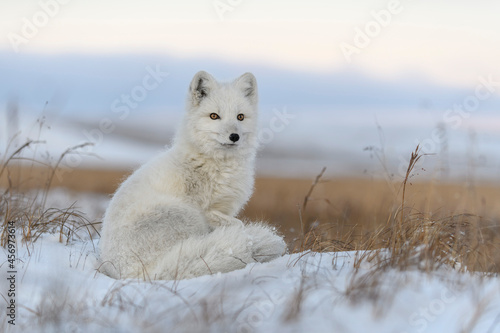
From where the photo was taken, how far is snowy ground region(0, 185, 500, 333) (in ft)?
9.69

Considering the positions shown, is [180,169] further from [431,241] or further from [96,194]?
[96,194]

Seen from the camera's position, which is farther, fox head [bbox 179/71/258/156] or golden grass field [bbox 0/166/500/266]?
fox head [bbox 179/71/258/156]

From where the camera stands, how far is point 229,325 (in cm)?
289

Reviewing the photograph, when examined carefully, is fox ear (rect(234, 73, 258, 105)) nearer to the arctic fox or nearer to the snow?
the arctic fox

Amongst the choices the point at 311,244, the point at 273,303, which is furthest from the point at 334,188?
the point at 273,303

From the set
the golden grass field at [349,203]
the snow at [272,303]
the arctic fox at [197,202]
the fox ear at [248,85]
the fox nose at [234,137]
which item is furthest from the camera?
the fox ear at [248,85]

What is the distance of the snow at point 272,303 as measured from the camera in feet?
9.68

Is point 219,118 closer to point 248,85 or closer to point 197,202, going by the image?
point 248,85

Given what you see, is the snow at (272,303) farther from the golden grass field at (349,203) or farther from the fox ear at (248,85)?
the fox ear at (248,85)

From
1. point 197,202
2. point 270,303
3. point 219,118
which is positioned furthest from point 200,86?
point 270,303

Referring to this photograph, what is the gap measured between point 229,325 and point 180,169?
86.8 inches

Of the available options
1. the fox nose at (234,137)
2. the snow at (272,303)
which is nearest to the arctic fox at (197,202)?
the fox nose at (234,137)

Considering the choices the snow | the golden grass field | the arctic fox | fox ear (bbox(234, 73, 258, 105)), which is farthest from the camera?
fox ear (bbox(234, 73, 258, 105))

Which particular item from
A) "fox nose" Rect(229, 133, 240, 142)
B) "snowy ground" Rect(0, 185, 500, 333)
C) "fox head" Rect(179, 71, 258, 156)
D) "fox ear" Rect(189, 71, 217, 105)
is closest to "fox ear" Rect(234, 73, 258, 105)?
"fox head" Rect(179, 71, 258, 156)
